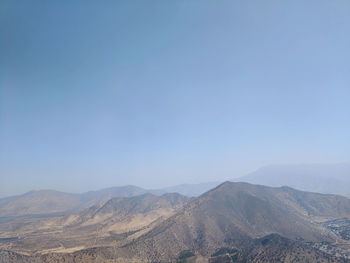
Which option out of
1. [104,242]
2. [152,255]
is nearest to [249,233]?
[152,255]

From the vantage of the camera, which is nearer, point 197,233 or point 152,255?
point 152,255

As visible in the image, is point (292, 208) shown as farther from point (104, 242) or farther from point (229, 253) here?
point (104, 242)

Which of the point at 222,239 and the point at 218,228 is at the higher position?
the point at 218,228

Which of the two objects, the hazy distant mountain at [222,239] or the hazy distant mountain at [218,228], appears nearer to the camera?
the hazy distant mountain at [222,239]

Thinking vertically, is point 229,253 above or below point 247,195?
below

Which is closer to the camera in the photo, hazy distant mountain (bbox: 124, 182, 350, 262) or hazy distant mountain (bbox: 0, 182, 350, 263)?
hazy distant mountain (bbox: 0, 182, 350, 263)

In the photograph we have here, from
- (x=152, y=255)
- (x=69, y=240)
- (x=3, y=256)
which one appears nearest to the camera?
(x=3, y=256)

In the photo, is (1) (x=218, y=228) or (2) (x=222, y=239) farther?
(1) (x=218, y=228)

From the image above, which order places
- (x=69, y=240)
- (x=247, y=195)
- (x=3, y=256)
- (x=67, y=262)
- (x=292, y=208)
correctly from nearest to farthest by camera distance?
(x=67, y=262) → (x=3, y=256) → (x=69, y=240) → (x=247, y=195) → (x=292, y=208)

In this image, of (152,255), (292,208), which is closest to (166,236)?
(152,255)

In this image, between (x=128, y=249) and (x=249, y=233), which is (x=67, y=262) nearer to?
(x=128, y=249)
